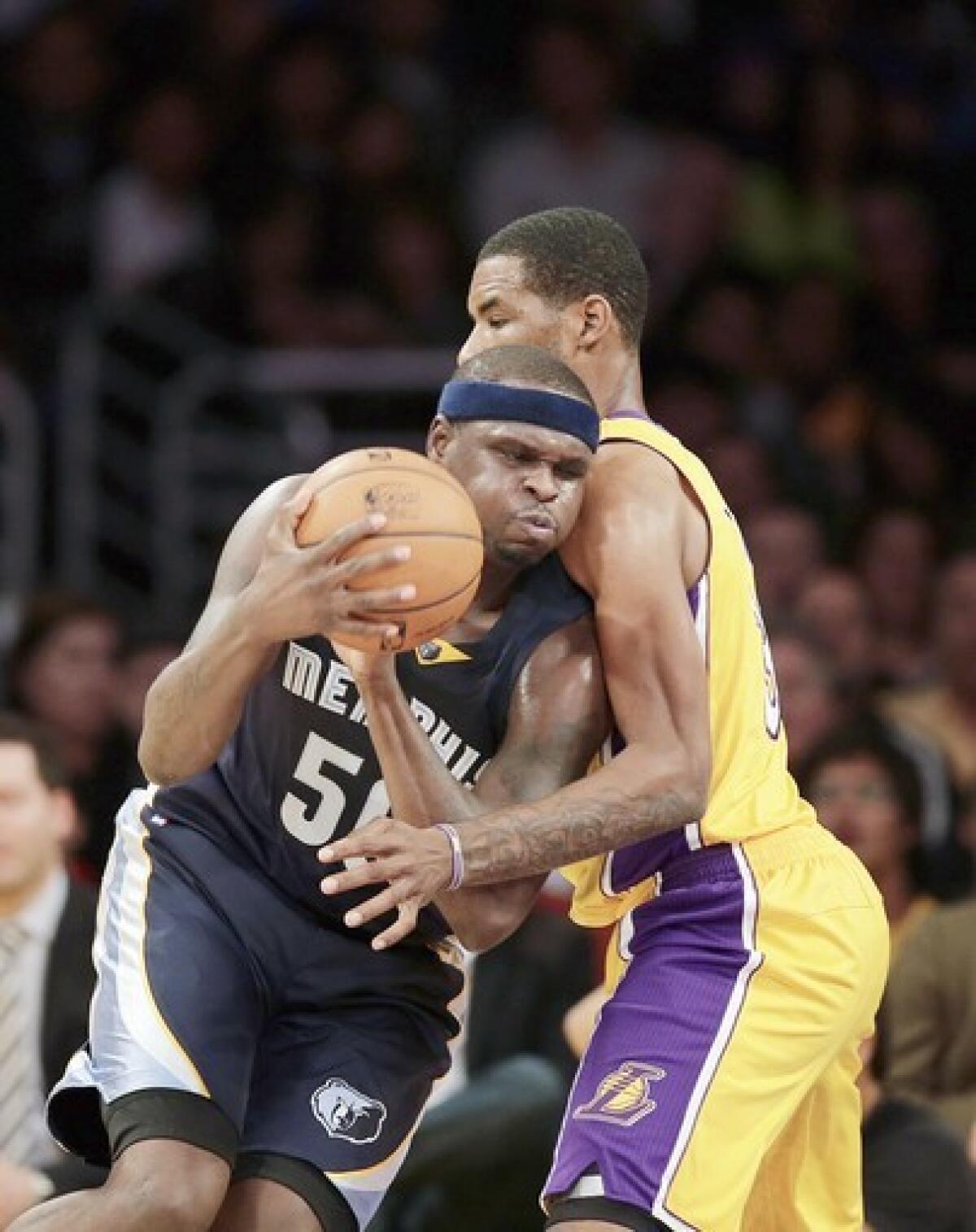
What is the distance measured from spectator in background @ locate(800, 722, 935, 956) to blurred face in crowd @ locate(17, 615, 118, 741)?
8.30 ft

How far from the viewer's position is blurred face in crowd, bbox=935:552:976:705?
9.84 metres

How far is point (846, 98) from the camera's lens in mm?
11977

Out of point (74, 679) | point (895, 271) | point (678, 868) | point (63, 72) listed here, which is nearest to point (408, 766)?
point (678, 868)

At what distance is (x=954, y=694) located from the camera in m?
9.92

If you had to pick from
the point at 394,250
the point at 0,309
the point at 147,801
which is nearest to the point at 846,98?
the point at 394,250

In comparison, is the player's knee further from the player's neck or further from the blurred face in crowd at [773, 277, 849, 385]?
the blurred face in crowd at [773, 277, 849, 385]

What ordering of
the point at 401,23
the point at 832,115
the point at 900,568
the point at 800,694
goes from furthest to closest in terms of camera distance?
1. the point at 401,23
2. the point at 832,115
3. the point at 900,568
4. the point at 800,694

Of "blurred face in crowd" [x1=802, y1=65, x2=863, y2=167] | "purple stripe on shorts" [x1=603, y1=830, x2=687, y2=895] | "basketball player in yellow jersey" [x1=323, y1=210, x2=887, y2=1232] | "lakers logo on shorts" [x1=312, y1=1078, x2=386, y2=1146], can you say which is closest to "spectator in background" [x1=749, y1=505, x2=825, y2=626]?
"blurred face in crowd" [x1=802, y1=65, x2=863, y2=167]

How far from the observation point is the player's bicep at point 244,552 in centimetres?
515

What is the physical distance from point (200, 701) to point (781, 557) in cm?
576

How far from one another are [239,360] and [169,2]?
1896mm

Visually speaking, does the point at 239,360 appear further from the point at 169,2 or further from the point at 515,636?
the point at 515,636

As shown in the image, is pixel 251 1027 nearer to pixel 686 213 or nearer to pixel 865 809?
pixel 865 809

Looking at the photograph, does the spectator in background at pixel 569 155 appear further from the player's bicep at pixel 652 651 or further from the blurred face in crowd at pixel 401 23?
the player's bicep at pixel 652 651
